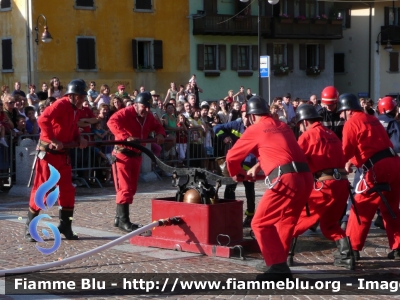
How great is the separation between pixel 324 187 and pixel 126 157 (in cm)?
359

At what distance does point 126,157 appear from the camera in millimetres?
12195

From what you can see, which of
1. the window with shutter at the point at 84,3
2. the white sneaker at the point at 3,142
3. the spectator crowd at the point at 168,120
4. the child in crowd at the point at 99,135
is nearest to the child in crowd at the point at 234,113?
the spectator crowd at the point at 168,120

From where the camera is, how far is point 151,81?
40781 millimetres

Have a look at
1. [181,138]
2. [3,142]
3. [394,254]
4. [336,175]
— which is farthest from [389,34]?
[336,175]

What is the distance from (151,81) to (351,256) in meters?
31.8

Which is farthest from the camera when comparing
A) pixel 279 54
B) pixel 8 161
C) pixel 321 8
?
pixel 321 8

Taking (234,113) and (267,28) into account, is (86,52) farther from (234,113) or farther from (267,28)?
(234,113)

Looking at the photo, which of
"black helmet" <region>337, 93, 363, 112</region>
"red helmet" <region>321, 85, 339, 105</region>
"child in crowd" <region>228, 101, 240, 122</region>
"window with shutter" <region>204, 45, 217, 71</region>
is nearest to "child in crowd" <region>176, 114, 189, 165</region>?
"child in crowd" <region>228, 101, 240, 122</region>

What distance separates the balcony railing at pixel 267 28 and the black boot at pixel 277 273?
34314mm

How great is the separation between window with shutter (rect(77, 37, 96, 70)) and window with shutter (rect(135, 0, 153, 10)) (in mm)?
2861

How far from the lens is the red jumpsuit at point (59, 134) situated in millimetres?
11258

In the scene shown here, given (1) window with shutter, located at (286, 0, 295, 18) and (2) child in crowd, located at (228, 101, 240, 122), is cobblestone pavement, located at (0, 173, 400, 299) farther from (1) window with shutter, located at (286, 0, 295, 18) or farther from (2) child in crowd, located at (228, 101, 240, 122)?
(1) window with shutter, located at (286, 0, 295, 18)

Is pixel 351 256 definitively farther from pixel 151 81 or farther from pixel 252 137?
pixel 151 81

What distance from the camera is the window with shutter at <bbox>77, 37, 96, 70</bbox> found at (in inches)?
1507
